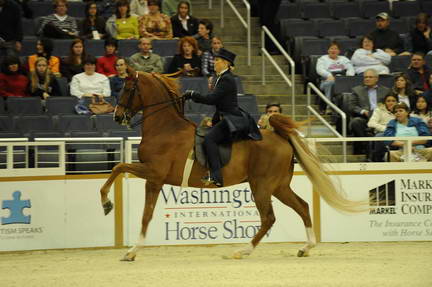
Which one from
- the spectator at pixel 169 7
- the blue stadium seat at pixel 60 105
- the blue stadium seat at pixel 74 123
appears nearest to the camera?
the blue stadium seat at pixel 74 123

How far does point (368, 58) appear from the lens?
Result: 1666 cm

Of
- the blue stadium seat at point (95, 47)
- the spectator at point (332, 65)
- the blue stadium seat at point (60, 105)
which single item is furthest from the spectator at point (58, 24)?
the spectator at point (332, 65)

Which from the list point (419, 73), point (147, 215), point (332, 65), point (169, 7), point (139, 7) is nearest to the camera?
point (147, 215)

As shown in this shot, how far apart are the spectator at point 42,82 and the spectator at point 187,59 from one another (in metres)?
2.03

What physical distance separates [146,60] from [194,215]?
11.6 ft

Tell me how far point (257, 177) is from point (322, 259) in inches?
50.8

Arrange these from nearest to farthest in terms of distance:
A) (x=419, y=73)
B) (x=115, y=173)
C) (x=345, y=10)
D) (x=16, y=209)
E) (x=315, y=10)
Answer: (x=115, y=173)
(x=16, y=209)
(x=419, y=73)
(x=315, y=10)
(x=345, y=10)

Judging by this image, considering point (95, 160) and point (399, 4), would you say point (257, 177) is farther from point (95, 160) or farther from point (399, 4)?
point (399, 4)

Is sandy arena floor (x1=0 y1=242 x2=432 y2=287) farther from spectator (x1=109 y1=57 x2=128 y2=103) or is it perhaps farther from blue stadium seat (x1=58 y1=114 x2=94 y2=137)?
spectator (x1=109 y1=57 x2=128 y2=103)

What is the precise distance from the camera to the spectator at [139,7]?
687 inches

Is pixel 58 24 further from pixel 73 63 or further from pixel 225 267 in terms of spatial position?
pixel 225 267

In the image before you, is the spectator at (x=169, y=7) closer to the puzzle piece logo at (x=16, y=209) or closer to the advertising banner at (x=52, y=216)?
the advertising banner at (x=52, y=216)

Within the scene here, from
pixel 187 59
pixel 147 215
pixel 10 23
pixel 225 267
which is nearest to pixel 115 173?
pixel 147 215

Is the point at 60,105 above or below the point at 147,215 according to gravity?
above
